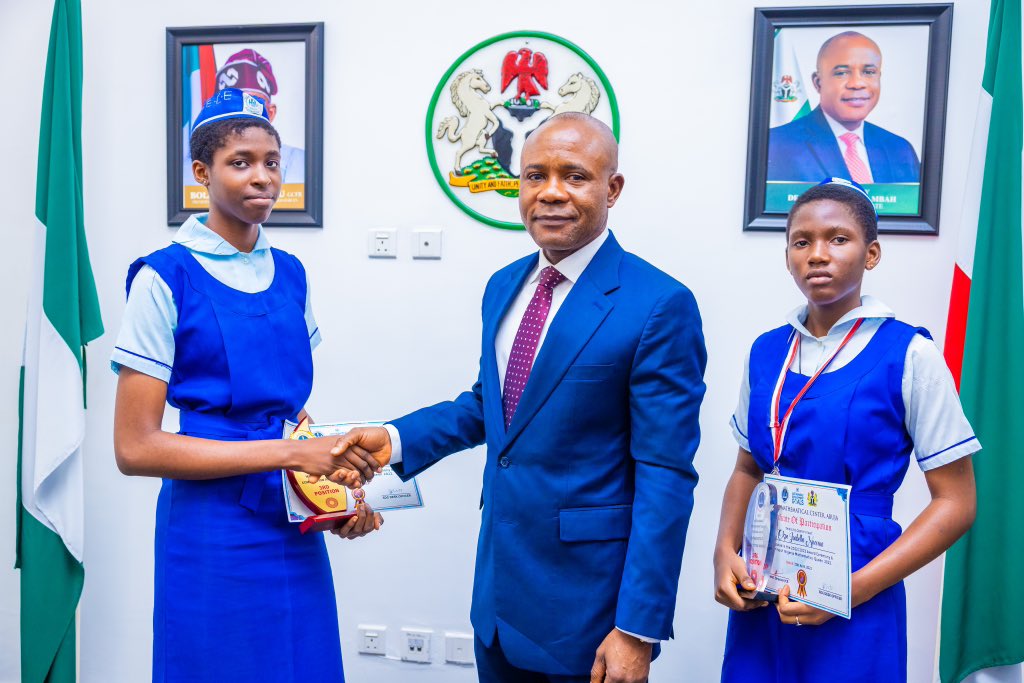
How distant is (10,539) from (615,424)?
2.58 meters

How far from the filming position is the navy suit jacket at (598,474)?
1.27 metres

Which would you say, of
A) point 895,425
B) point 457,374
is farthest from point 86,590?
point 895,425

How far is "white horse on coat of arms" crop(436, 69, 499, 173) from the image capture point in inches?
96.3

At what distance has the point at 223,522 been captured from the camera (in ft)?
4.90

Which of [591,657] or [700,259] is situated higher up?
[700,259]

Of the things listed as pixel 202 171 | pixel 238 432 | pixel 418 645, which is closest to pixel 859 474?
pixel 238 432

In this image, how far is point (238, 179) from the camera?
1527mm

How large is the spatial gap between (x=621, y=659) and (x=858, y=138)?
69.6 inches

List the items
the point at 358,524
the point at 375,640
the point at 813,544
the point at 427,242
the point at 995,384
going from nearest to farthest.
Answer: the point at 813,544
the point at 358,524
the point at 995,384
the point at 427,242
the point at 375,640

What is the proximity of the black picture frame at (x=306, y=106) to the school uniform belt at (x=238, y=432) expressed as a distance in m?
1.19

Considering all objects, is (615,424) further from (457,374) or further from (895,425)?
(457,374)

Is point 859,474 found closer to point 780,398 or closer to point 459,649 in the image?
point 780,398

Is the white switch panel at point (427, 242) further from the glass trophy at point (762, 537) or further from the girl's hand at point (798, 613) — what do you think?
the girl's hand at point (798, 613)

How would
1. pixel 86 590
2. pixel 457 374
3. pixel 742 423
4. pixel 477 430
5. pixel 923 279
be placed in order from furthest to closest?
pixel 86 590
pixel 457 374
pixel 923 279
pixel 477 430
pixel 742 423
